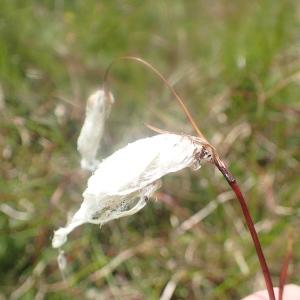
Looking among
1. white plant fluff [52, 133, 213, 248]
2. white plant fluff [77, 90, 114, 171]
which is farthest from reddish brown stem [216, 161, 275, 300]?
white plant fluff [77, 90, 114, 171]

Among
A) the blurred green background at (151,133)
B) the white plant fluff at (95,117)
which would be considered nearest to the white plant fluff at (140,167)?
the white plant fluff at (95,117)

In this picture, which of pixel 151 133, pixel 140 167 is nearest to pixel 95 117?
pixel 140 167

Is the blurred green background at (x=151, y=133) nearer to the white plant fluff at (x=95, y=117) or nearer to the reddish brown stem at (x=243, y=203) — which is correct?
the white plant fluff at (x=95, y=117)

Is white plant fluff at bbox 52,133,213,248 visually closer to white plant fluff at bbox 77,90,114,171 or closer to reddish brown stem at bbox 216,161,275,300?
reddish brown stem at bbox 216,161,275,300

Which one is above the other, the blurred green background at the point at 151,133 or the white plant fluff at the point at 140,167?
the white plant fluff at the point at 140,167

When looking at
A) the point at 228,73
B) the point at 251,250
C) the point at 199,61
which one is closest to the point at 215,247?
the point at 251,250

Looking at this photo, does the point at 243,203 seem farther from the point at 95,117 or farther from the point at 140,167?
the point at 95,117

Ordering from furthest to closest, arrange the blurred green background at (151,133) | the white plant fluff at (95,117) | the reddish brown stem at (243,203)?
the blurred green background at (151,133) → the white plant fluff at (95,117) → the reddish brown stem at (243,203)
